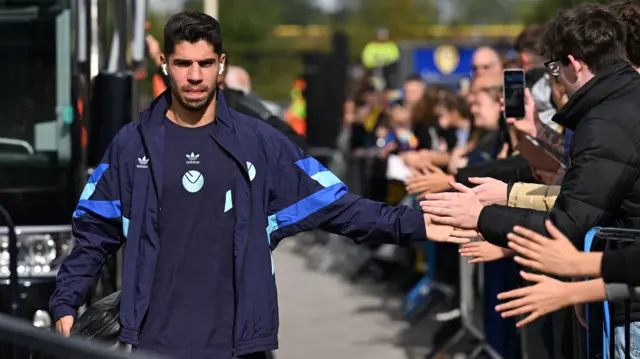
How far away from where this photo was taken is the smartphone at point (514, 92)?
681cm

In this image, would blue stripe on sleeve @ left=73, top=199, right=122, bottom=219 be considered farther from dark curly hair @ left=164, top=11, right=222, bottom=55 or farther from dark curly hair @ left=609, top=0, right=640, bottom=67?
dark curly hair @ left=609, top=0, right=640, bottom=67

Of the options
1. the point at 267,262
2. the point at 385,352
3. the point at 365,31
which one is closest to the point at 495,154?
the point at 385,352

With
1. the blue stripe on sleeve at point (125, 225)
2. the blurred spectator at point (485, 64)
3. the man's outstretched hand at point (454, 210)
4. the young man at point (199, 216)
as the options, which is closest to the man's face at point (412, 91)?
the blurred spectator at point (485, 64)

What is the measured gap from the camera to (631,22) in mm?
5836

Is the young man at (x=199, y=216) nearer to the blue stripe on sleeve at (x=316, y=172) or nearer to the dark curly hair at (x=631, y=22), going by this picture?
the blue stripe on sleeve at (x=316, y=172)

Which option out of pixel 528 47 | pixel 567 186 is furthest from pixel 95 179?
pixel 528 47

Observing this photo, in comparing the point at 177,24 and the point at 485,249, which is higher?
the point at 177,24

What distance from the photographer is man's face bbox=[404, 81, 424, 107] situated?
1506 centimetres

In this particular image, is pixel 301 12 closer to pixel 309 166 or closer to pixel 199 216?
pixel 309 166

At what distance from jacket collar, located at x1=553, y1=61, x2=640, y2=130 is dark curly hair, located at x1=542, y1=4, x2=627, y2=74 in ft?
0.17

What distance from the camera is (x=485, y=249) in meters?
5.90

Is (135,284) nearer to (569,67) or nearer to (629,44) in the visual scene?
(569,67)

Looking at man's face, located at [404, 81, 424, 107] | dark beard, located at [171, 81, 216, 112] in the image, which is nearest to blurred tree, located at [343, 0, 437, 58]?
man's face, located at [404, 81, 424, 107]

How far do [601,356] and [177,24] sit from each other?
6.69 ft
